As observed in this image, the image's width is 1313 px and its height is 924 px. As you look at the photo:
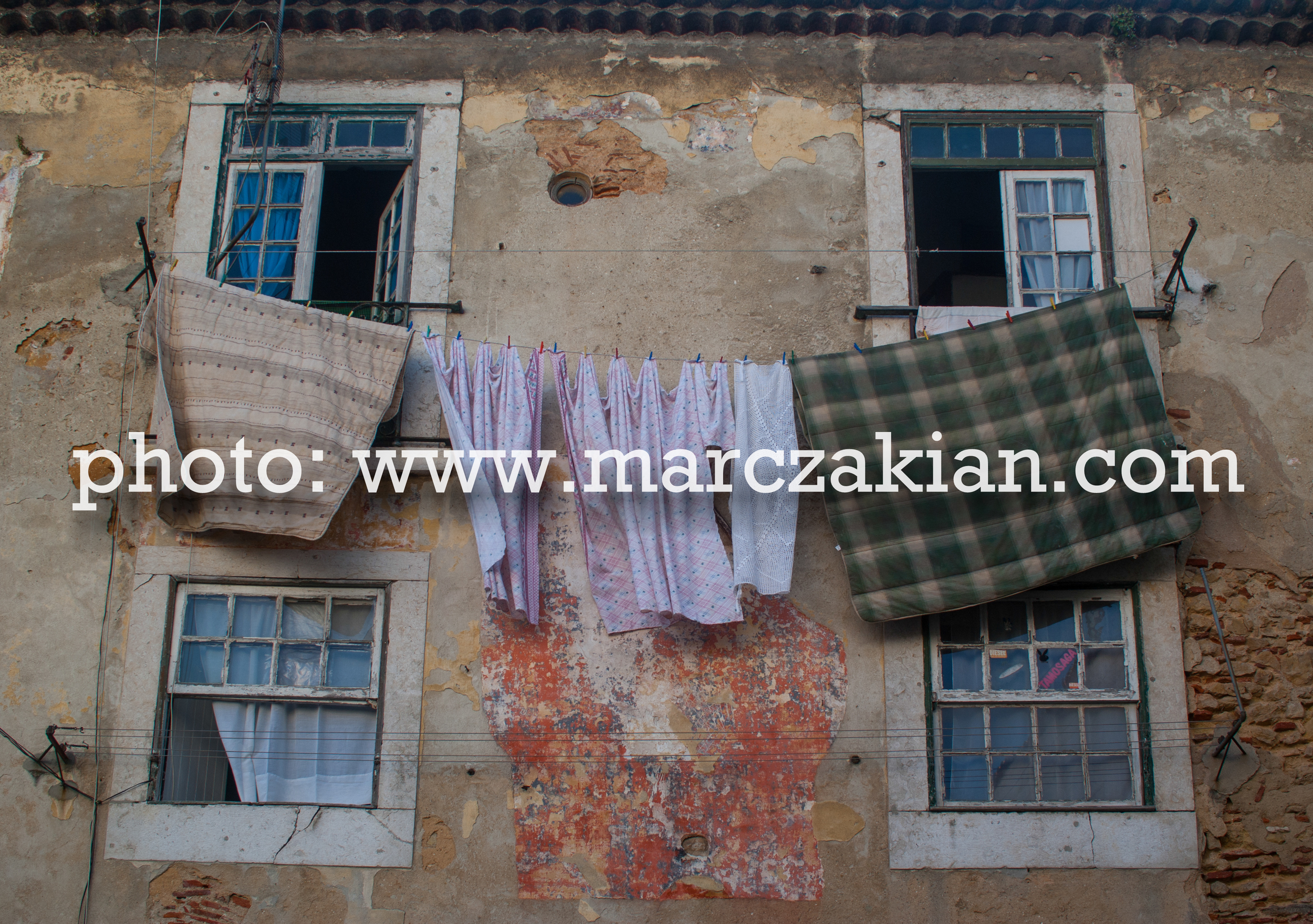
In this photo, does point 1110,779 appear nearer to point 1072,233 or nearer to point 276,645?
point 1072,233

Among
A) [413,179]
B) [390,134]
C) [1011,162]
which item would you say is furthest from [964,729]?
[390,134]

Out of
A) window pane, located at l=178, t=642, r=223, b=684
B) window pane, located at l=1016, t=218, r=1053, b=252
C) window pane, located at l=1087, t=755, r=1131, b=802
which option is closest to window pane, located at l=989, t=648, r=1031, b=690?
window pane, located at l=1087, t=755, r=1131, b=802

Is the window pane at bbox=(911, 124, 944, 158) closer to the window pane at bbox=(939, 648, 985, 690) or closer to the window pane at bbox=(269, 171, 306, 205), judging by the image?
the window pane at bbox=(939, 648, 985, 690)

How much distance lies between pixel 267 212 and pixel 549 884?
4.36m

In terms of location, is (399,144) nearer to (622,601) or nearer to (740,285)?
(740,285)

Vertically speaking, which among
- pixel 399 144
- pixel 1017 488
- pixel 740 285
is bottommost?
pixel 1017 488

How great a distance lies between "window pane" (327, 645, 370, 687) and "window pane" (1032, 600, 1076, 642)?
368 cm

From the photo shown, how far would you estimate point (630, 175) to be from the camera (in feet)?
22.9

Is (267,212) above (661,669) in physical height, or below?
above

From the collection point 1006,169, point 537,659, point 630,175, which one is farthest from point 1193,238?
point 537,659

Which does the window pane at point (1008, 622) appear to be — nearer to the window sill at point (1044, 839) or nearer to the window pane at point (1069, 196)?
the window sill at point (1044, 839)

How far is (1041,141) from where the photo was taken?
7121mm

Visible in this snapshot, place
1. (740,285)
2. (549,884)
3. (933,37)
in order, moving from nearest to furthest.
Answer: (549,884) < (740,285) < (933,37)

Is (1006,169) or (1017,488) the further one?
(1006,169)
